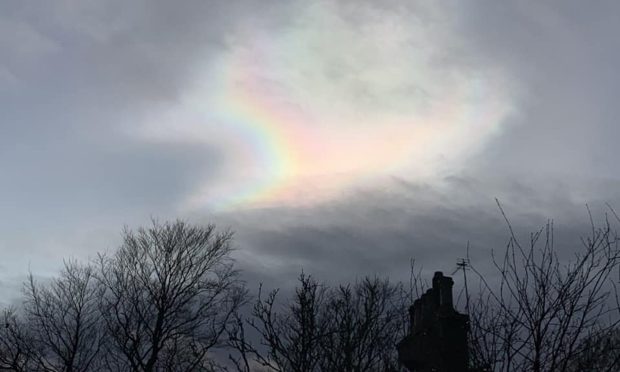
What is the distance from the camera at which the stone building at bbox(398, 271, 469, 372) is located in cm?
804

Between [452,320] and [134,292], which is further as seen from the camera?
[134,292]

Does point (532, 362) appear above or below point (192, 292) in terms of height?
below

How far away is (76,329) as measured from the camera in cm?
3225

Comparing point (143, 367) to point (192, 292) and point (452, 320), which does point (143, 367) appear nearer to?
point (192, 292)

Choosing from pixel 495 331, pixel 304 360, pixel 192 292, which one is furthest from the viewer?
pixel 192 292

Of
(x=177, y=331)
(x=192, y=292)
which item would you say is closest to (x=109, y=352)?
(x=177, y=331)

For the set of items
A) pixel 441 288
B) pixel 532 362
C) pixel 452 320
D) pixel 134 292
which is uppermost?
pixel 134 292

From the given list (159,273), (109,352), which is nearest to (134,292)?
(159,273)

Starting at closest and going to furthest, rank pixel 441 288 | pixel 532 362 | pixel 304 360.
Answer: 1. pixel 532 362
2. pixel 304 360
3. pixel 441 288

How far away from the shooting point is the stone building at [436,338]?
316 inches

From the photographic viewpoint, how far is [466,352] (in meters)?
8.06

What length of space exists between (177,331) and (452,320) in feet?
81.7

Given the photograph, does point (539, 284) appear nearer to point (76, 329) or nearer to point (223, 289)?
point (223, 289)

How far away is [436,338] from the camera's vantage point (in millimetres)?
8227
